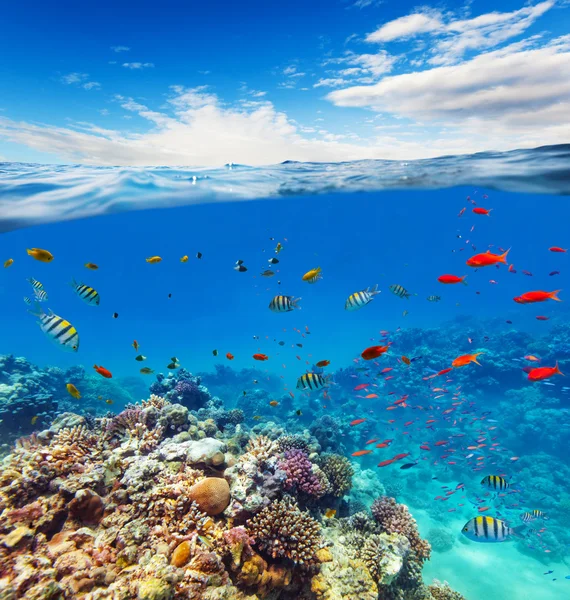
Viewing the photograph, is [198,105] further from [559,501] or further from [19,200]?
[559,501]

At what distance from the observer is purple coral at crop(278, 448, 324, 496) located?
5332mm

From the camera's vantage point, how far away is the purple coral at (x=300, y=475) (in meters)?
5.33

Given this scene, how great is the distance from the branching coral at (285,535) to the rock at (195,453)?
1.16 metres

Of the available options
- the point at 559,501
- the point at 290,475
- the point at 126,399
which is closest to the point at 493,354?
the point at 559,501

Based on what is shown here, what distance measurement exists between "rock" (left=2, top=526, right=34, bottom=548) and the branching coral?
104 inches

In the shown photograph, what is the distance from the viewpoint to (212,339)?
212ft

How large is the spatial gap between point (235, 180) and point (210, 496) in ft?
62.5

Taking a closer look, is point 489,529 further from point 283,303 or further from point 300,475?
point 283,303

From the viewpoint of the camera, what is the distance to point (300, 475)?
5.39m

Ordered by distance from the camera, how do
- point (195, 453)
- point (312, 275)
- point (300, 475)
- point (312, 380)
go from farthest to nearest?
point (312, 275) → point (312, 380) → point (300, 475) → point (195, 453)

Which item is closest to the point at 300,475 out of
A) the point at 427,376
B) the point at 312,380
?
the point at 312,380

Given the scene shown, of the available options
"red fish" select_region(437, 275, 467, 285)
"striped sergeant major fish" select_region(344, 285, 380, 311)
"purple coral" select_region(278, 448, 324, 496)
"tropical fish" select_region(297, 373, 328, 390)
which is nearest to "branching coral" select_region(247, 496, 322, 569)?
"purple coral" select_region(278, 448, 324, 496)

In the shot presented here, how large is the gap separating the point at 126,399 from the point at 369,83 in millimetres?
21958

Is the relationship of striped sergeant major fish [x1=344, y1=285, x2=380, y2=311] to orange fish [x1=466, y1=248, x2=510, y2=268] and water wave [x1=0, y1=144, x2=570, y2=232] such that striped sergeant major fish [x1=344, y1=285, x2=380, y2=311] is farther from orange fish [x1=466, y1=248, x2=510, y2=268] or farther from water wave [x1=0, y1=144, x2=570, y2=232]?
water wave [x1=0, y1=144, x2=570, y2=232]
